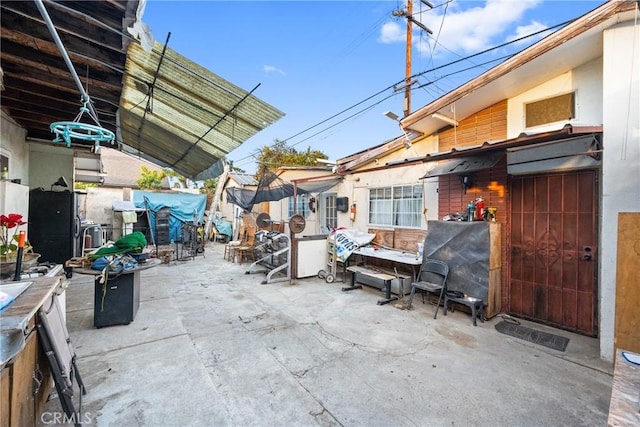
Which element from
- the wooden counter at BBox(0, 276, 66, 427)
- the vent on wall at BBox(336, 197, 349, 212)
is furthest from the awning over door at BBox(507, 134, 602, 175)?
the wooden counter at BBox(0, 276, 66, 427)

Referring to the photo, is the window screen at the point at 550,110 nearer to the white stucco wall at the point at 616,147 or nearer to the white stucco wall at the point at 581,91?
the white stucco wall at the point at 581,91

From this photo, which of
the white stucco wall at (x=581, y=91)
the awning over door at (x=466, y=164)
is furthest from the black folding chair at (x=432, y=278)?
the white stucco wall at (x=581, y=91)

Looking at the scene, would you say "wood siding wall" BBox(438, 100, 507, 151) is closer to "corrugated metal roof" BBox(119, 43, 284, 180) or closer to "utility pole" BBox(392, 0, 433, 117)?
"utility pole" BBox(392, 0, 433, 117)

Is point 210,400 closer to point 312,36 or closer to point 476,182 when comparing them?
point 476,182

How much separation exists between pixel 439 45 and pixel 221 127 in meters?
7.06

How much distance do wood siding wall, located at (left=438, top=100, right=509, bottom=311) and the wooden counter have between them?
595cm

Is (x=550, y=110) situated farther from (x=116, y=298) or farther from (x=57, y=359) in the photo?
(x=116, y=298)

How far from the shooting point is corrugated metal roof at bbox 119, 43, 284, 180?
3.33m

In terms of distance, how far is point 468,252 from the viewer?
4867mm

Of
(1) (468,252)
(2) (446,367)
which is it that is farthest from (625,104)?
(2) (446,367)

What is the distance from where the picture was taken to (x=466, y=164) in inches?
199

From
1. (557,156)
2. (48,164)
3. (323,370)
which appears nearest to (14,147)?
(48,164)

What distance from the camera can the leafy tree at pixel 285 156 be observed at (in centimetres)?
1680

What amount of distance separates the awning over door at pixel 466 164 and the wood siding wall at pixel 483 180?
312 millimetres
